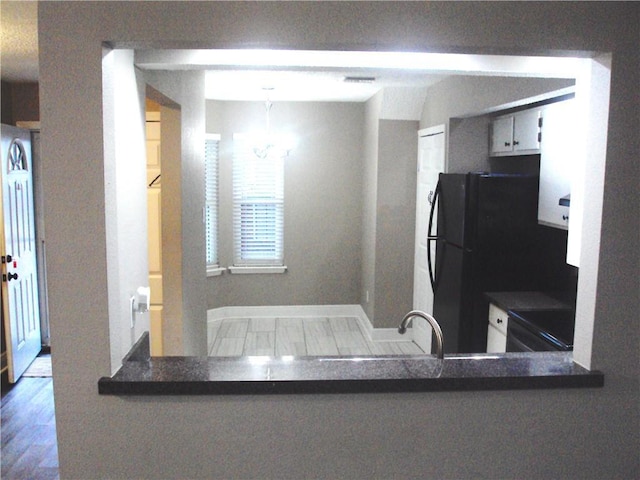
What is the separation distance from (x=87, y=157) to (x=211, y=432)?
3.09 ft

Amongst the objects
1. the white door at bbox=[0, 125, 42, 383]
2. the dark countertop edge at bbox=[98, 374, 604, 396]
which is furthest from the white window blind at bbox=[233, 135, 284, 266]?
the dark countertop edge at bbox=[98, 374, 604, 396]

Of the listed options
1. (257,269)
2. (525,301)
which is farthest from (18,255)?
(525,301)

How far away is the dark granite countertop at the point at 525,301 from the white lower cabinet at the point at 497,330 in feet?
0.17

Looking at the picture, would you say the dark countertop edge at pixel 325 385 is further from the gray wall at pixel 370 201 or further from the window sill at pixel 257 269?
the window sill at pixel 257 269

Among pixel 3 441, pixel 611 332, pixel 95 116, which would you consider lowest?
pixel 3 441

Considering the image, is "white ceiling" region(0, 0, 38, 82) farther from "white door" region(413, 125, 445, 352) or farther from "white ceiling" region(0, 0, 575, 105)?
"white door" region(413, 125, 445, 352)

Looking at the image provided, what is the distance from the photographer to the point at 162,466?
178 centimetres

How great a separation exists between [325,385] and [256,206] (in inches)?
180

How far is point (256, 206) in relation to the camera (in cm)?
618

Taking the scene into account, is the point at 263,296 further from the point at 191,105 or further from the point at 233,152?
the point at 191,105

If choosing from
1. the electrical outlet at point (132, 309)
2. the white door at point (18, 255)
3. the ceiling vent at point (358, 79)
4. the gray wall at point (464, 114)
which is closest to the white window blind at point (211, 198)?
the white door at point (18, 255)

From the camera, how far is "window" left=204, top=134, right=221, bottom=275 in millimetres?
5910

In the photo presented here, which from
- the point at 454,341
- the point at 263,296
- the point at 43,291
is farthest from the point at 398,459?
the point at 263,296

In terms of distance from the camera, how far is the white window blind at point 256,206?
19.9ft
